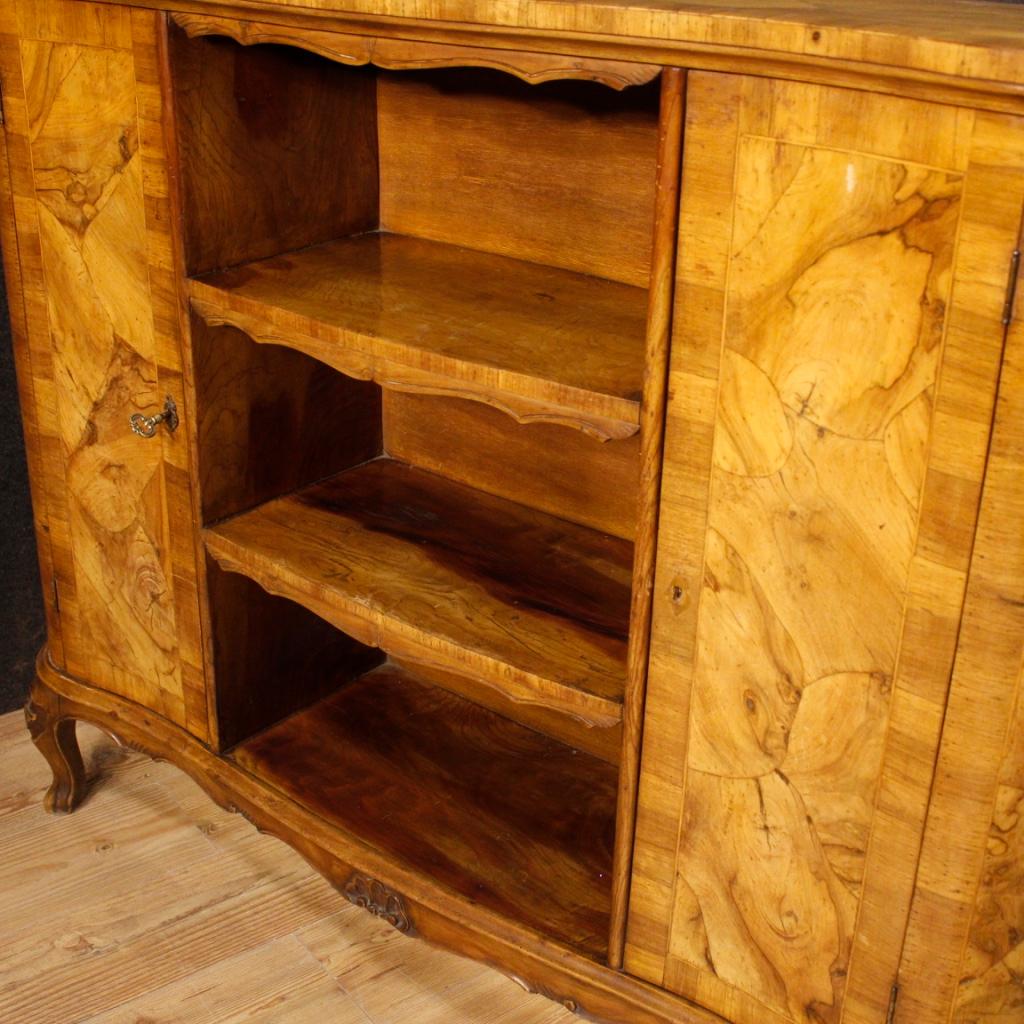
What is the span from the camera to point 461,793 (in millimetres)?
2057

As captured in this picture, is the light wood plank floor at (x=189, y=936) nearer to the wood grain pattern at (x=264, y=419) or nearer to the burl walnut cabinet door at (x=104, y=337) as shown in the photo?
the burl walnut cabinet door at (x=104, y=337)

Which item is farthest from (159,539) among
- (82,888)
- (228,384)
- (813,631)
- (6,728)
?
(813,631)

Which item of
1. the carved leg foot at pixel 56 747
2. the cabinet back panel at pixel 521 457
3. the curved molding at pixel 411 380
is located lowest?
the carved leg foot at pixel 56 747

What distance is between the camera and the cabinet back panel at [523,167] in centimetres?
181

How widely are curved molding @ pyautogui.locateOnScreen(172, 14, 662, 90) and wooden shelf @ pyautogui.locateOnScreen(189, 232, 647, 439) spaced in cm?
30

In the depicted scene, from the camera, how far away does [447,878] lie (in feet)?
6.09

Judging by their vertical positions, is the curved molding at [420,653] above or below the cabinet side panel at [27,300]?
below

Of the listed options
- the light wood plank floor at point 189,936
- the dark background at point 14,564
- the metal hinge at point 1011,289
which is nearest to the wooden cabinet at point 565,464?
the metal hinge at point 1011,289

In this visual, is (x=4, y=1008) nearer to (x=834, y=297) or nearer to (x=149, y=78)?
(x=149, y=78)

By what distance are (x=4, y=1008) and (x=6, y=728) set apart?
0.75 m

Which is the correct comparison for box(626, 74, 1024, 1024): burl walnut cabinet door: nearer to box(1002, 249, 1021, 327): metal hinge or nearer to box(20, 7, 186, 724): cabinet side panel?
box(1002, 249, 1021, 327): metal hinge

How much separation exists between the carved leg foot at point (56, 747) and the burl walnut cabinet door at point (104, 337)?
9cm

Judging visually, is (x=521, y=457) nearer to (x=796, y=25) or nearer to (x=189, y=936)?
(x=189, y=936)

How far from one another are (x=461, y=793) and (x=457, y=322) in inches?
28.9
